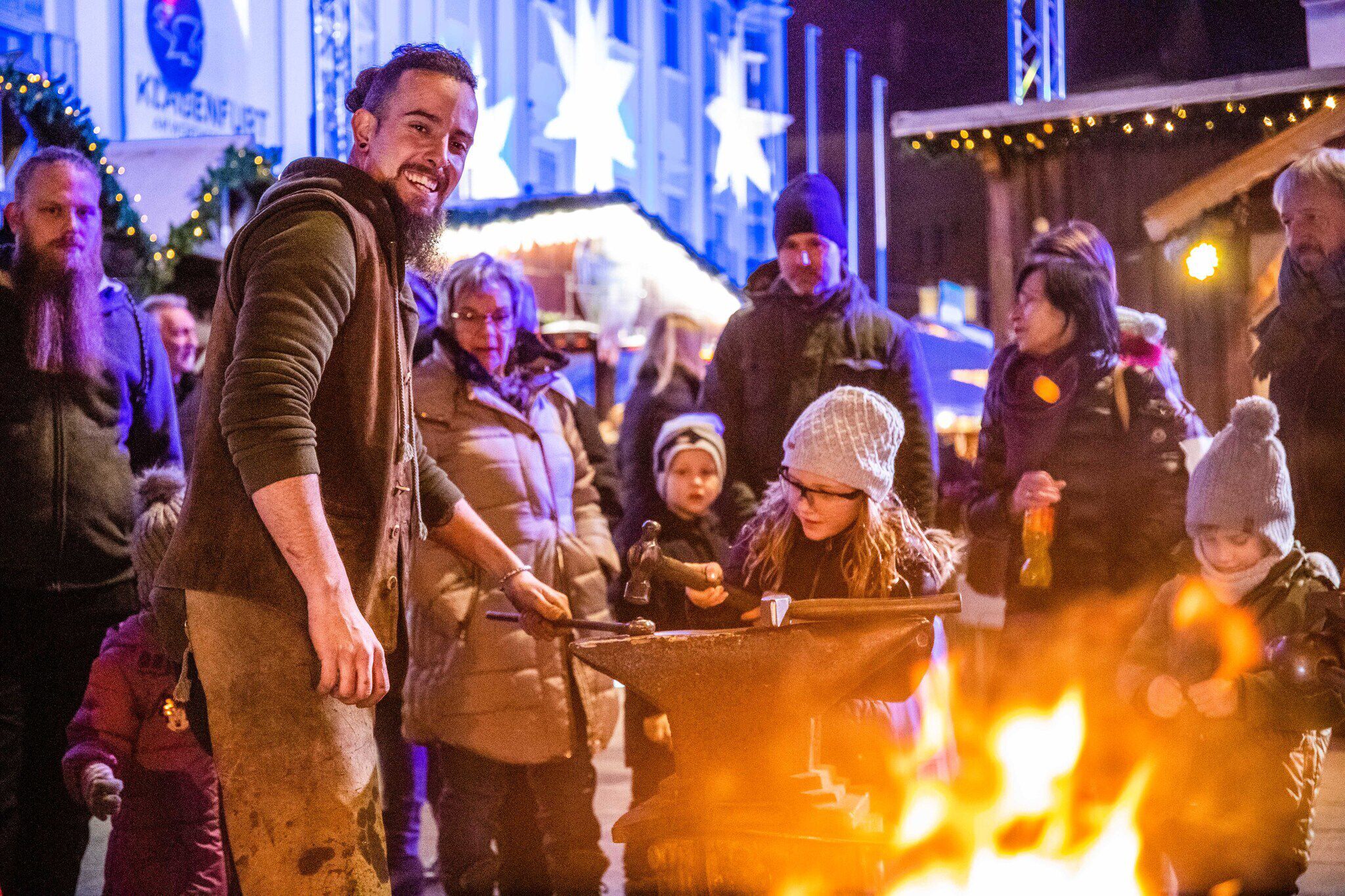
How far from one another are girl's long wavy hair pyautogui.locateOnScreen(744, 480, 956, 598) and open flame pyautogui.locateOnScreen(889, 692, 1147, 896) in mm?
634

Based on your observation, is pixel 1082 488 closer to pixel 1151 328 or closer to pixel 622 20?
pixel 1151 328

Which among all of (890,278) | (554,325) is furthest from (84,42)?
(890,278)

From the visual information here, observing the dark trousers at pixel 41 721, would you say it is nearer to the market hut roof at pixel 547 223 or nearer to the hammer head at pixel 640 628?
the hammer head at pixel 640 628

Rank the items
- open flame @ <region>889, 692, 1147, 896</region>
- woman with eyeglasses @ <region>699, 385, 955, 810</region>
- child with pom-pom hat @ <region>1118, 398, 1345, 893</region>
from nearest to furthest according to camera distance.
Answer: woman with eyeglasses @ <region>699, 385, 955, 810</region>
child with pom-pom hat @ <region>1118, 398, 1345, 893</region>
open flame @ <region>889, 692, 1147, 896</region>

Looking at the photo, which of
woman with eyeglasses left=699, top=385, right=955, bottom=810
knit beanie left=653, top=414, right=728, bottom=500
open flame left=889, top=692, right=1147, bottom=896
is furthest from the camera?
knit beanie left=653, top=414, right=728, bottom=500

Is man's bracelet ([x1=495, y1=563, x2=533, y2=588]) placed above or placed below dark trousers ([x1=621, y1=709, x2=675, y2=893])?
above

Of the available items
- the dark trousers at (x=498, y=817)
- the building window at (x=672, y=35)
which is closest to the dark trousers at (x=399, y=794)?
the dark trousers at (x=498, y=817)

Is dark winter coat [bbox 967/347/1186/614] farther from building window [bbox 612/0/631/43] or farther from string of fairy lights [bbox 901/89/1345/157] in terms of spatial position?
building window [bbox 612/0/631/43]

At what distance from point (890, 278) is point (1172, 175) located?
35.4 m

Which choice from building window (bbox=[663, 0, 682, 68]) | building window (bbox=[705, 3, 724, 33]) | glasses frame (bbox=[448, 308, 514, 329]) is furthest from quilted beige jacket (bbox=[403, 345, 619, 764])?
building window (bbox=[705, 3, 724, 33])

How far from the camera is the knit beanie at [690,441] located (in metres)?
5.19

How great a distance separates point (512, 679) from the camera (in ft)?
14.5

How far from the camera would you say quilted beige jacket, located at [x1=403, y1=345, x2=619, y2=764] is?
4410 millimetres

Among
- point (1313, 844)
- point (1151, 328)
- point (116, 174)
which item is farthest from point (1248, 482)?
point (116, 174)
